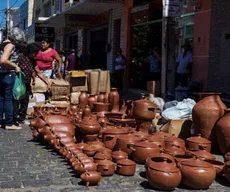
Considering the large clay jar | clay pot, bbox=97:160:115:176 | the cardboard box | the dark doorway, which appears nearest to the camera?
clay pot, bbox=97:160:115:176

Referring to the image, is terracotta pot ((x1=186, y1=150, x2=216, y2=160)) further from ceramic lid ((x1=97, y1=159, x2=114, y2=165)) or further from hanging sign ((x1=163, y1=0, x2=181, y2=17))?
hanging sign ((x1=163, y1=0, x2=181, y2=17))

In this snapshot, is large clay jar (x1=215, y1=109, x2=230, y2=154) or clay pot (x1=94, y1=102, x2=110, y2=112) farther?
clay pot (x1=94, y1=102, x2=110, y2=112)

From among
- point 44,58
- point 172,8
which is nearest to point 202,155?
point 172,8

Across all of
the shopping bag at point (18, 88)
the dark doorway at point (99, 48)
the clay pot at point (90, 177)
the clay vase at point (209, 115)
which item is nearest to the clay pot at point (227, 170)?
the clay pot at point (90, 177)

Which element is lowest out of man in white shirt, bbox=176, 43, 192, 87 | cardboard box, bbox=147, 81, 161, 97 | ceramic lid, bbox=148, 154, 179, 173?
ceramic lid, bbox=148, 154, 179, 173

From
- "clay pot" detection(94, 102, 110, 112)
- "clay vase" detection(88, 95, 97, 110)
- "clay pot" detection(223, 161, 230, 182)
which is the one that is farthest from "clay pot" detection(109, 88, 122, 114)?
"clay pot" detection(223, 161, 230, 182)

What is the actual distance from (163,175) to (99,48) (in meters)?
16.1

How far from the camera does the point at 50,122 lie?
243 inches

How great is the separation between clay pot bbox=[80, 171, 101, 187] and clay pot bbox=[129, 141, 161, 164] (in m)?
0.91

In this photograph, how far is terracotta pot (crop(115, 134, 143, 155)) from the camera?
5375mm

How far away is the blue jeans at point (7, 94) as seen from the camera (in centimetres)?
730

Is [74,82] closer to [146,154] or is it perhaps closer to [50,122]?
[50,122]

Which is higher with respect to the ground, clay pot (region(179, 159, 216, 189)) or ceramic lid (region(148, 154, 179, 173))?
ceramic lid (region(148, 154, 179, 173))

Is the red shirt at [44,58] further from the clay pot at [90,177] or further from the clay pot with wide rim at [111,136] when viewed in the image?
the clay pot at [90,177]
